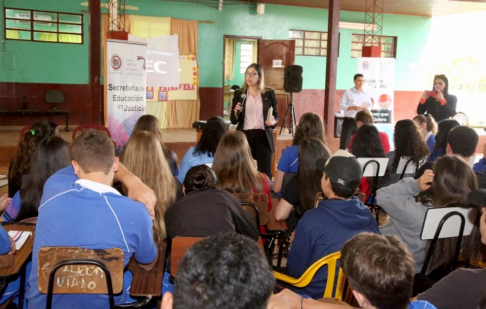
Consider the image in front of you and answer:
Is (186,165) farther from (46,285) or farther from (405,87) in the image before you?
(405,87)

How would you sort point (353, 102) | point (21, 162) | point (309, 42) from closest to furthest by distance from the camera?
point (21, 162), point (353, 102), point (309, 42)

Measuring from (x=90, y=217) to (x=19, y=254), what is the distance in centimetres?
60

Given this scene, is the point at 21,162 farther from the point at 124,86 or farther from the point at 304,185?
the point at 124,86

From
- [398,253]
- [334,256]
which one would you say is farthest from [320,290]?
[398,253]

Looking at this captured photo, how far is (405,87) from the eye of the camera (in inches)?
543

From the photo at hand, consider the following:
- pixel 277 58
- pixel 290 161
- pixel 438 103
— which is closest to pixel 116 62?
pixel 290 161

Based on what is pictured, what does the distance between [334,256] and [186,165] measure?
211cm

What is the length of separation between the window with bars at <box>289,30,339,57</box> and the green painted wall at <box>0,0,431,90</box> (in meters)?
0.13

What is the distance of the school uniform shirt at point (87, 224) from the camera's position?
1921mm

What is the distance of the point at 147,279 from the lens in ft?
7.14

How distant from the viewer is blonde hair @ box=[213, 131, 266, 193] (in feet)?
10.7

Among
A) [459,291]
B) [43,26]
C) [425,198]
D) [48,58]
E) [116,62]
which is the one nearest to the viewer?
[459,291]

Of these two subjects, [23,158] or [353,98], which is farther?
[353,98]

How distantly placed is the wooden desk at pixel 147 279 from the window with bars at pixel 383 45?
11.5 metres
